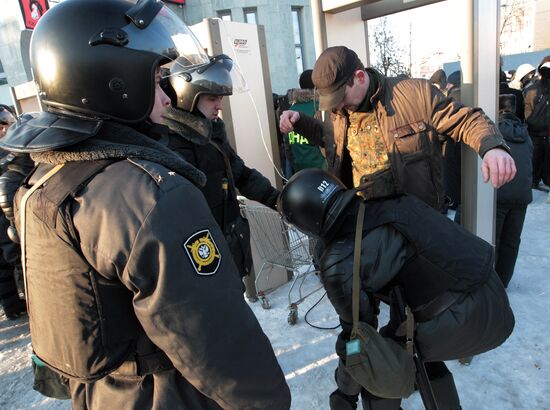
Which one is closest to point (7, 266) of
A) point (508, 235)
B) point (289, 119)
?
point (289, 119)

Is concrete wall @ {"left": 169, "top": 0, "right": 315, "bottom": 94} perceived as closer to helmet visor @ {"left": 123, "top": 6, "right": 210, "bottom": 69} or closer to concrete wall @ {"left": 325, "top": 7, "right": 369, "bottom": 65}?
concrete wall @ {"left": 325, "top": 7, "right": 369, "bottom": 65}

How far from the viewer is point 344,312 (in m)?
1.70

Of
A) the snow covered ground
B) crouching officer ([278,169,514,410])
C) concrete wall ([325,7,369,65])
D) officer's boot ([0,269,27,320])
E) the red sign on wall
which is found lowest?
the snow covered ground

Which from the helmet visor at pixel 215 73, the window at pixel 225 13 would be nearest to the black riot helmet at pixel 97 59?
the helmet visor at pixel 215 73

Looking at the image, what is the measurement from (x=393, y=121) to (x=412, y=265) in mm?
1014

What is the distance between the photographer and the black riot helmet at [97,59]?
1.11 metres

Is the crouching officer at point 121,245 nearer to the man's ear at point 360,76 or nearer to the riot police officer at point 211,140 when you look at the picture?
the riot police officer at point 211,140

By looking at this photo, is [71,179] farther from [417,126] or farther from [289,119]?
[289,119]

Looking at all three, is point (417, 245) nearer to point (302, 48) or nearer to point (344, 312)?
point (344, 312)

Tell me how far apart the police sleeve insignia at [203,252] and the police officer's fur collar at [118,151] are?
20 cm

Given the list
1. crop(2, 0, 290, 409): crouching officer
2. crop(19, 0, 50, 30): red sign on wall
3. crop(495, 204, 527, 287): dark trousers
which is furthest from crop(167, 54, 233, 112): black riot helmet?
crop(19, 0, 50, 30): red sign on wall

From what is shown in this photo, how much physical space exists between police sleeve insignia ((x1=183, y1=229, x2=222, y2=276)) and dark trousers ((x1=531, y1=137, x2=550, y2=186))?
7.12 metres

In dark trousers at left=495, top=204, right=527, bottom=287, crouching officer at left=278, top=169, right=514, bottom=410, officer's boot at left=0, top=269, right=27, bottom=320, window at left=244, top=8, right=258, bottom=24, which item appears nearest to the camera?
crouching officer at left=278, top=169, right=514, bottom=410

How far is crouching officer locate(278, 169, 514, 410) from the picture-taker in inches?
65.8
